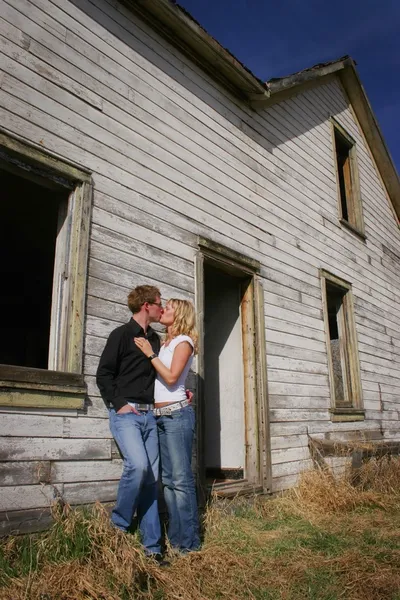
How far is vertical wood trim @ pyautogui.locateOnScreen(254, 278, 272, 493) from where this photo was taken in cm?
612

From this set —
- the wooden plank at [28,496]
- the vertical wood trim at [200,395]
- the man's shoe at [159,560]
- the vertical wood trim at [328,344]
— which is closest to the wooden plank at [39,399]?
Result: the wooden plank at [28,496]

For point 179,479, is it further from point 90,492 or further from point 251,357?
point 251,357

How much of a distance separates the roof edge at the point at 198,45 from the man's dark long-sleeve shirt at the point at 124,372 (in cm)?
358

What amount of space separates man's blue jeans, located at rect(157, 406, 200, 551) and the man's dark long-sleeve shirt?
0.27 m

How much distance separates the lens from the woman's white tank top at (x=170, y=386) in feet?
13.3

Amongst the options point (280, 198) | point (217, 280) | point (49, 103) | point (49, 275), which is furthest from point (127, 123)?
point (49, 275)

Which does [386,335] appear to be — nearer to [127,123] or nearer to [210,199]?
[210,199]

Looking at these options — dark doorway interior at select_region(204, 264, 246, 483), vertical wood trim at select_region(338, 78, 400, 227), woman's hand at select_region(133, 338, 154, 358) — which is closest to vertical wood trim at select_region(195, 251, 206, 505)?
dark doorway interior at select_region(204, 264, 246, 483)

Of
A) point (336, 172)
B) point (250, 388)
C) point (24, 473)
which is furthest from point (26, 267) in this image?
point (336, 172)

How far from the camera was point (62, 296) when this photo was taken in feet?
14.0

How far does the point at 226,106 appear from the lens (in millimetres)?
6855

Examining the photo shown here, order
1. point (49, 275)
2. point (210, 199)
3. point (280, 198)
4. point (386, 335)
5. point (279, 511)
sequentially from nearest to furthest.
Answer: point (279, 511) → point (210, 199) → point (280, 198) → point (49, 275) → point (386, 335)

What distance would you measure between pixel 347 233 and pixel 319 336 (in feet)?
8.49

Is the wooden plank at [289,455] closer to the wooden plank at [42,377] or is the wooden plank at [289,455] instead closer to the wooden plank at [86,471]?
the wooden plank at [86,471]
